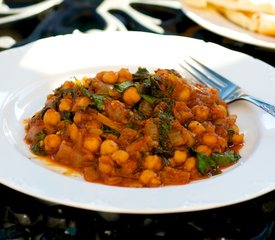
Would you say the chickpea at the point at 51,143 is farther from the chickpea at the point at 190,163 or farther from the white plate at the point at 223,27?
the white plate at the point at 223,27

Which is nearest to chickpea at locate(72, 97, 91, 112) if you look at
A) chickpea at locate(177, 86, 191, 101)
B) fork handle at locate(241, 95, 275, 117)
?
chickpea at locate(177, 86, 191, 101)

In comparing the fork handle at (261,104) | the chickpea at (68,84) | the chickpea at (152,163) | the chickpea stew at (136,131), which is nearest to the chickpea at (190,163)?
the chickpea stew at (136,131)

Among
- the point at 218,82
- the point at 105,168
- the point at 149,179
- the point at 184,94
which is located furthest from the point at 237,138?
the point at 105,168

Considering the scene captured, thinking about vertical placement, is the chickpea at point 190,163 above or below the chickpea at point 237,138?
above

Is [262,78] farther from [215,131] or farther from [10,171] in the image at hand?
[10,171]

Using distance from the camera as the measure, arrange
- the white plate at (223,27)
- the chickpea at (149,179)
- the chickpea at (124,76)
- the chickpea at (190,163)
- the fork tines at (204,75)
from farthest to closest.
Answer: the white plate at (223,27) → the fork tines at (204,75) → the chickpea at (124,76) → the chickpea at (190,163) → the chickpea at (149,179)

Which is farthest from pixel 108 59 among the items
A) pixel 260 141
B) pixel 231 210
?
pixel 231 210

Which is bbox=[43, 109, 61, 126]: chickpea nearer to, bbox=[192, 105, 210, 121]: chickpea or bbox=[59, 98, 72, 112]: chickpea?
bbox=[59, 98, 72, 112]: chickpea
